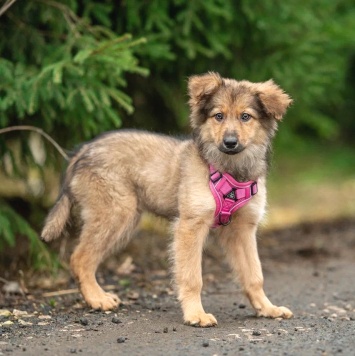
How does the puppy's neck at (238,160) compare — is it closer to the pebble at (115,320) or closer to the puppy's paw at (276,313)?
the puppy's paw at (276,313)

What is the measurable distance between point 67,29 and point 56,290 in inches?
104

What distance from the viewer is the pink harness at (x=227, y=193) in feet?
22.5

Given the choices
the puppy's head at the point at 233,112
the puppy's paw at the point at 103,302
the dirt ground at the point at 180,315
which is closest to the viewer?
the dirt ground at the point at 180,315

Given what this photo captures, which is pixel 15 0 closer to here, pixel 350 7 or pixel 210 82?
pixel 210 82

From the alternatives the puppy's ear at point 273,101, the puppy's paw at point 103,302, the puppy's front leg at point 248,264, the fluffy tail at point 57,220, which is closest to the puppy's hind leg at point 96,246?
the puppy's paw at point 103,302

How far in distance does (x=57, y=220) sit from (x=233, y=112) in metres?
1.88

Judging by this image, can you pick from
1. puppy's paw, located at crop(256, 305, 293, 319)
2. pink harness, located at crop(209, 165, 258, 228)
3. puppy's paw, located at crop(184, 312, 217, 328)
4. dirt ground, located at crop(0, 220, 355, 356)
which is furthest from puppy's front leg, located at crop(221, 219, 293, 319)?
puppy's paw, located at crop(184, 312, 217, 328)

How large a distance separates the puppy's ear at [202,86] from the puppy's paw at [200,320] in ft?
5.66

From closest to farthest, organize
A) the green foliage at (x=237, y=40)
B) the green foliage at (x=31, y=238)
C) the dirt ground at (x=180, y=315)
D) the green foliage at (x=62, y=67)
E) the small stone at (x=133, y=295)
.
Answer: the dirt ground at (x=180, y=315)
the green foliage at (x=62, y=67)
the small stone at (x=133, y=295)
the green foliage at (x=31, y=238)
the green foliage at (x=237, y=40)

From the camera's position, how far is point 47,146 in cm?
948

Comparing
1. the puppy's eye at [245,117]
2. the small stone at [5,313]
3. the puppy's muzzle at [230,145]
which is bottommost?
the small stone at [5,313]

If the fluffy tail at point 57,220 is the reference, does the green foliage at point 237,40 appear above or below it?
above

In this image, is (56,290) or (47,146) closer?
(56,290)

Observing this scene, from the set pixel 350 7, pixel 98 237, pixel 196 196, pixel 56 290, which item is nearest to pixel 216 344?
pixel 196 196
